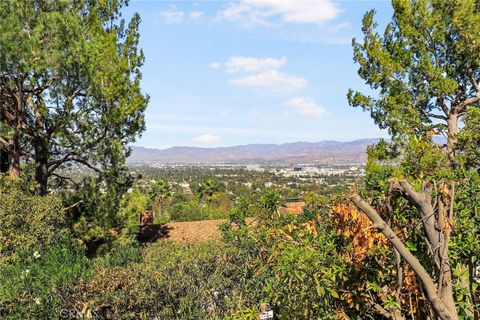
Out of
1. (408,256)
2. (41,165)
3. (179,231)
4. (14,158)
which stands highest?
(14,158)

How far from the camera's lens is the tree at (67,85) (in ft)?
34.5

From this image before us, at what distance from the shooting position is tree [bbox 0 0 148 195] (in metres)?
10.5

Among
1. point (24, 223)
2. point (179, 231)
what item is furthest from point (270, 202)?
point (179, 231)

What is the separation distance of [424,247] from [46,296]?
18.5 ft

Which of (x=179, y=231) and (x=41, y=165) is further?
(x=179, y=231)

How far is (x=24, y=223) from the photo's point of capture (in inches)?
399

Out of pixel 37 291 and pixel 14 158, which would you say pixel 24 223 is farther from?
pixel 37 291

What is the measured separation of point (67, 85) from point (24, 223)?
4110mm

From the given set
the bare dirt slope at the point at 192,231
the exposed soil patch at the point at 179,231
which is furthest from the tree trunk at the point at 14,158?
the bare dirt slope at the point at 192,231

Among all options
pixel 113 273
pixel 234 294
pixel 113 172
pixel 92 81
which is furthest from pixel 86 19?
pixel 234 294

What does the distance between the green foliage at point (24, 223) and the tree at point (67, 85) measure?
81.7 inches

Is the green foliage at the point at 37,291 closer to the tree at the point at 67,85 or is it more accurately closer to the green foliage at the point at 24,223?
the green foliage at the point at 24,223

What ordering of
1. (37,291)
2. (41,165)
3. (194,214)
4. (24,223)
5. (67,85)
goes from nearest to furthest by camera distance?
(37,291)
(24,223)
(67,85)
(41,165)
(194,214)

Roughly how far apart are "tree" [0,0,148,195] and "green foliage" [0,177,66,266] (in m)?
2.07
